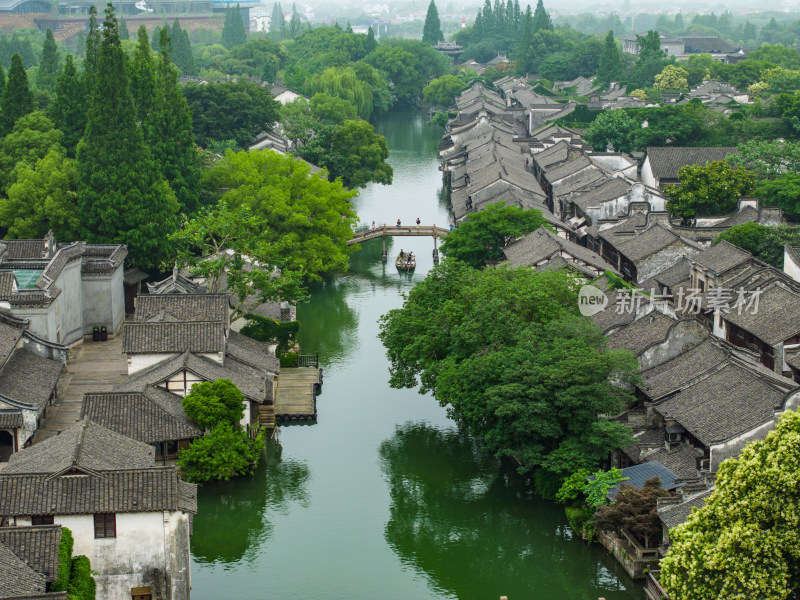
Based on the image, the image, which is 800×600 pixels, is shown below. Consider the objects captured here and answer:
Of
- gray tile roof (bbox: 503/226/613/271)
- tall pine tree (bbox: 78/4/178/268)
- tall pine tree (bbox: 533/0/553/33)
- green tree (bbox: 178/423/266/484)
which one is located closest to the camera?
green tree (bbox: 178/423/266/484)

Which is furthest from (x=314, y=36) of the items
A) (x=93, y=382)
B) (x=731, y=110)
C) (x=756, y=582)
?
(x=756, y=582)

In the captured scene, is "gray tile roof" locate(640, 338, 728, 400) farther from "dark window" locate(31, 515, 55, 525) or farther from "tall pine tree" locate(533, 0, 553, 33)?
"tall pine tree" locate(533, 0, 553, 33)

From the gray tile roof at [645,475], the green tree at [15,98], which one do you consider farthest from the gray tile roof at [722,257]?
the green tree at [15,98]

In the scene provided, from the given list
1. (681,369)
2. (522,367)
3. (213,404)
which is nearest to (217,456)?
(213,404)

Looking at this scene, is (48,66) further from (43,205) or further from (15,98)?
(43,205)

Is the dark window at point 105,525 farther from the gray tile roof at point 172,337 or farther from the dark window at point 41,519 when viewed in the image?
the gray tile roof at point 172,337

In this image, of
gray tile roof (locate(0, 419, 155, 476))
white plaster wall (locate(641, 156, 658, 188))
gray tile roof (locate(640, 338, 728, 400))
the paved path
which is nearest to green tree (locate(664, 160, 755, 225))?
white plaster wall (locate(641, 156, 658, 188))
